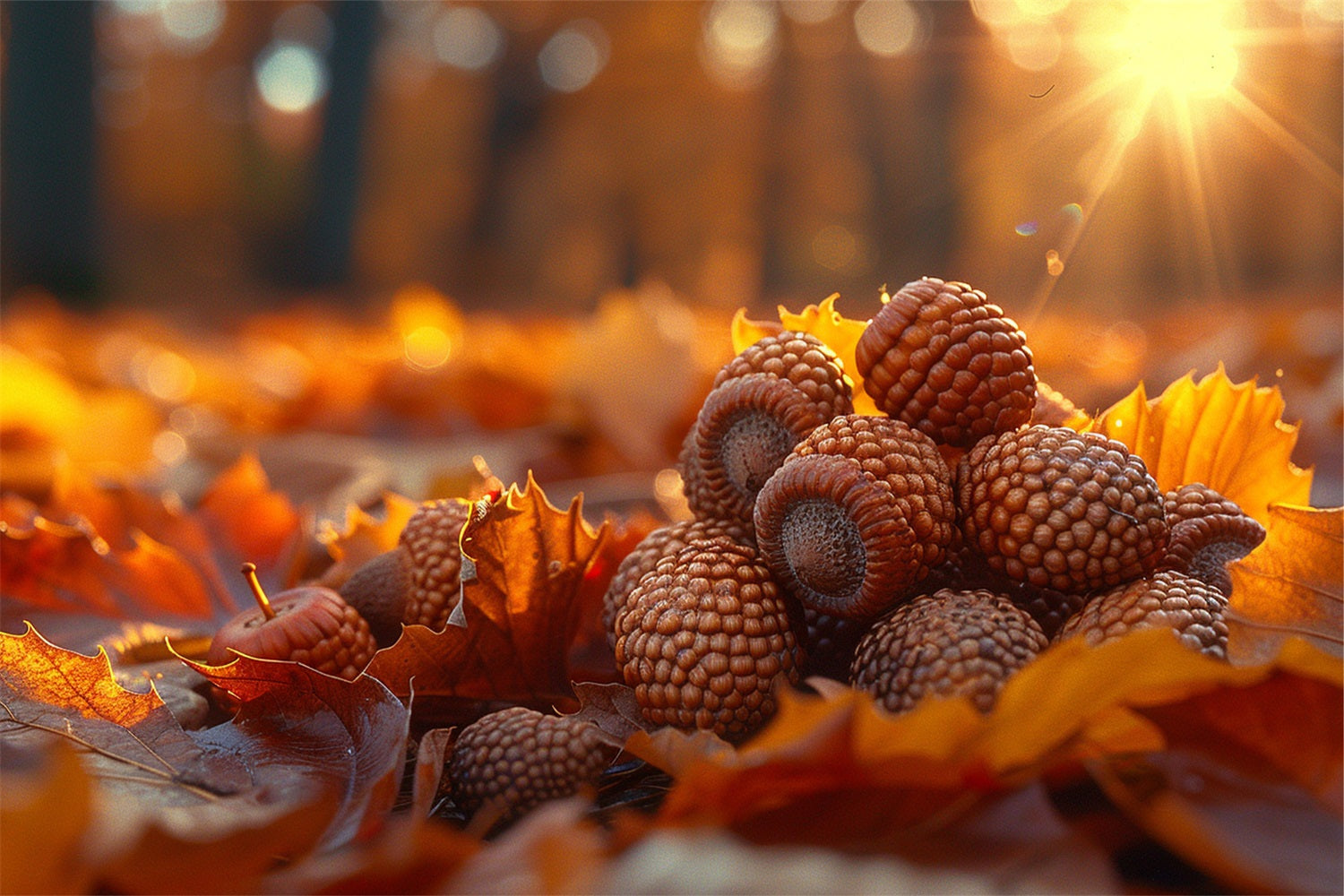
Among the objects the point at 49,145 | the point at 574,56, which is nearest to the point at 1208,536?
the point at 49,145

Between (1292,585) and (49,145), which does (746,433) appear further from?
(49,145)

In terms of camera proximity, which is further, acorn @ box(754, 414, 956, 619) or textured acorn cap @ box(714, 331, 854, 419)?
textured acorn cap @ box(714, 331, 854, 419)

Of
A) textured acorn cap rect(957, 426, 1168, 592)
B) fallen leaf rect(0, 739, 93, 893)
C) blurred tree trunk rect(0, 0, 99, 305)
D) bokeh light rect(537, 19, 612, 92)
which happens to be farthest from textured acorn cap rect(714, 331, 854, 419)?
bokeh light rect(537, 19, 612, 92)

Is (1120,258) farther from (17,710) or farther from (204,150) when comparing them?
(204,150)

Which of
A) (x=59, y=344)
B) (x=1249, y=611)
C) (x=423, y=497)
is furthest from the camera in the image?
(x=59, y=344)

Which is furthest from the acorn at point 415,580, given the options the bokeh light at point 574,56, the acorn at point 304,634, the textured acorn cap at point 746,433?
the bokeh light at point 574,56

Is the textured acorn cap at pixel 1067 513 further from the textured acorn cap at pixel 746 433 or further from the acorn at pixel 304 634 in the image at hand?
the acorn at pixel 304 634

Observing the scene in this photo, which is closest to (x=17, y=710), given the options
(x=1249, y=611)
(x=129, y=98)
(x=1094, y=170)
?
(x=1249, y=611)

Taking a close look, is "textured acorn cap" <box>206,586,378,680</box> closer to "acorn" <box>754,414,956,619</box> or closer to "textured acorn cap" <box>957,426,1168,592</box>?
"acorn" <box>754,414,956,619</box>
